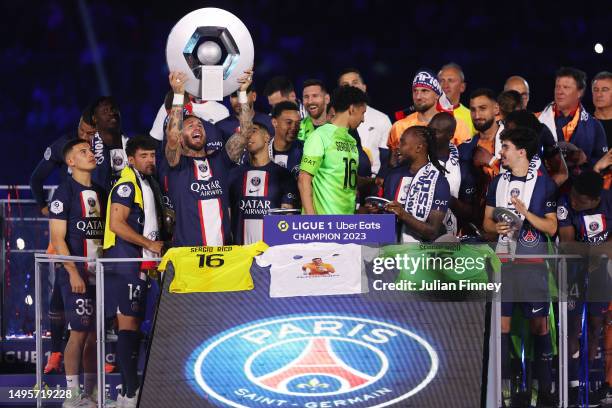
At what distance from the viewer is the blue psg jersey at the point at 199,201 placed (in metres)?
7.84

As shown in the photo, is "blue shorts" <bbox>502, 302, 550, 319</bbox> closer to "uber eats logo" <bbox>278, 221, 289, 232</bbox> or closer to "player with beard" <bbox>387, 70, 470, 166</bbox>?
"uber eats logo" <bbox>278, 221, 289, 232</bbox>

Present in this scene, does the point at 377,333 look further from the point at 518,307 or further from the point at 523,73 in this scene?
the point at 523,73

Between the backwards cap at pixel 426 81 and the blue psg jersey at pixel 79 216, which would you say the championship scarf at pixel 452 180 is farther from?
the blue psg jersey at pixel 79 216

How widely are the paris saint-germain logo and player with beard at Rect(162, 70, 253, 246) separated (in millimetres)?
1137

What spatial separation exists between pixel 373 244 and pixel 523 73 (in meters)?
5.08

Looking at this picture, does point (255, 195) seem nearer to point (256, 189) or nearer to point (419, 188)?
point (256, 189)

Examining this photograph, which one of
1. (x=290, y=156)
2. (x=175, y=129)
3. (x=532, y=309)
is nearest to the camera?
(x=532, y=309)

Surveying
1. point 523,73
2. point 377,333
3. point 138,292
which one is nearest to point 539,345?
point 377,333

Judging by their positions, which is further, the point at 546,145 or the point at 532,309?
the point at 546,145

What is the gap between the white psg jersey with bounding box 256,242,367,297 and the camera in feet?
22.8

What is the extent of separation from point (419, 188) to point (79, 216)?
2133 millimetres

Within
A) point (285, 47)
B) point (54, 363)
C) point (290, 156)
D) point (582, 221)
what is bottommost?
point (54, 363)

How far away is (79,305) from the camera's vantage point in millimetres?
7680

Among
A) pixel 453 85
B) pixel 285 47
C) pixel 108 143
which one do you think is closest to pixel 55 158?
pixel 108 143
